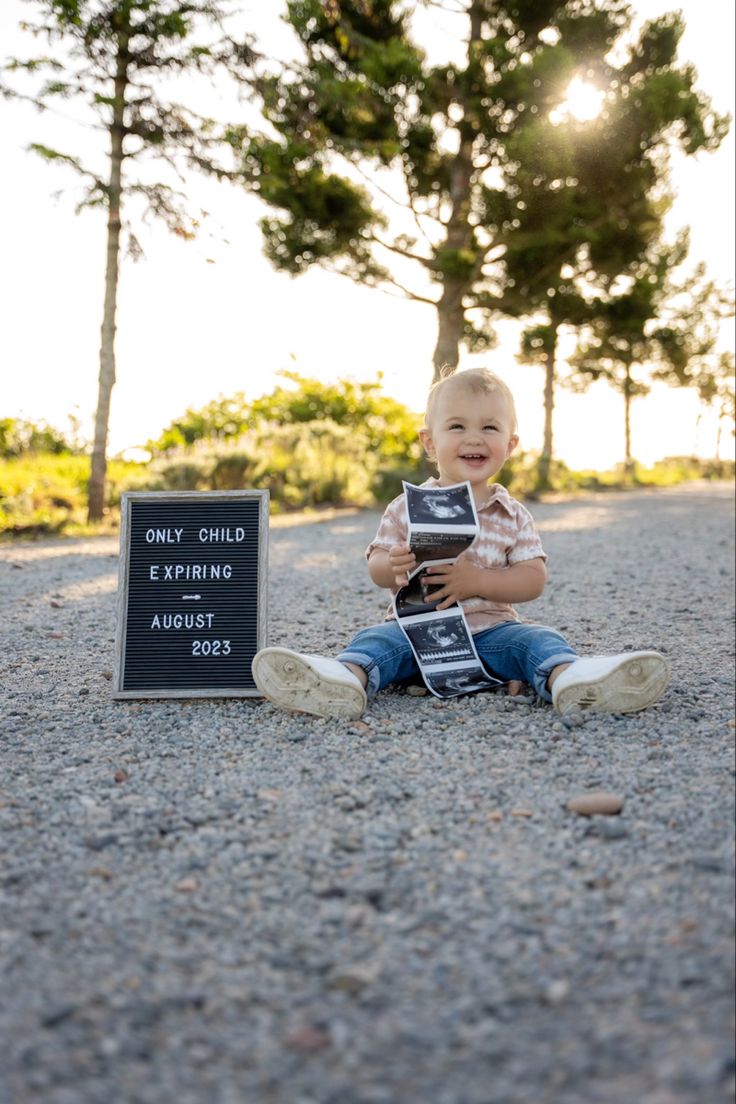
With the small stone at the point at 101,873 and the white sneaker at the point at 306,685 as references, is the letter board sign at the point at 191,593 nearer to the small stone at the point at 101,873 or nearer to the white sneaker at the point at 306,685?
the white sneaker at the point at 306,685

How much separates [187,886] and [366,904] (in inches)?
12.4

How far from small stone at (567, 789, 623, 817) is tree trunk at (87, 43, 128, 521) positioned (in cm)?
804

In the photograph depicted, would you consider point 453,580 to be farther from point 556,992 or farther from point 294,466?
point 294,466

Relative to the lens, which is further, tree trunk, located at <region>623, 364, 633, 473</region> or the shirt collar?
tree trunk, located at <region>623, 364, 633, 473</region>

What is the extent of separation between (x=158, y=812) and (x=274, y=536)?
21.7ft

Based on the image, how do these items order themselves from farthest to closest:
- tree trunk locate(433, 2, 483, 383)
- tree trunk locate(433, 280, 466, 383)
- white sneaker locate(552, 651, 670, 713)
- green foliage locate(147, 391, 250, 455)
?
green foliage locate(147, 391, 250, 455) < tree trunk locate(433, 280, 466, 383) < tree trunk locate(433, 2, 483, 383) < white sneaker locate(552, 651, 670, 713)

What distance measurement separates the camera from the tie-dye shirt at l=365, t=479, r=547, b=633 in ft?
9.70

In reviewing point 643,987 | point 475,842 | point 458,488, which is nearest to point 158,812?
point 475,842

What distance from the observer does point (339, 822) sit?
1.89 meters

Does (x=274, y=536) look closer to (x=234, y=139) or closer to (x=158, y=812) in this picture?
(x=234, y=139)

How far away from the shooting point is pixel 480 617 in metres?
3.01

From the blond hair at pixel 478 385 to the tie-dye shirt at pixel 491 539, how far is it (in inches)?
9.7

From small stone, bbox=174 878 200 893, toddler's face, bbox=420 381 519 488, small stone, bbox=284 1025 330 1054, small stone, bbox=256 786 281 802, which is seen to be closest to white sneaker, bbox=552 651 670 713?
toddler's face, bbox=420 381 519 488

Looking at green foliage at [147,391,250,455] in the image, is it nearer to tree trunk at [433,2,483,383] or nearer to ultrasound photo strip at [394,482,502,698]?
tree trunk at [433,2,483,383]
